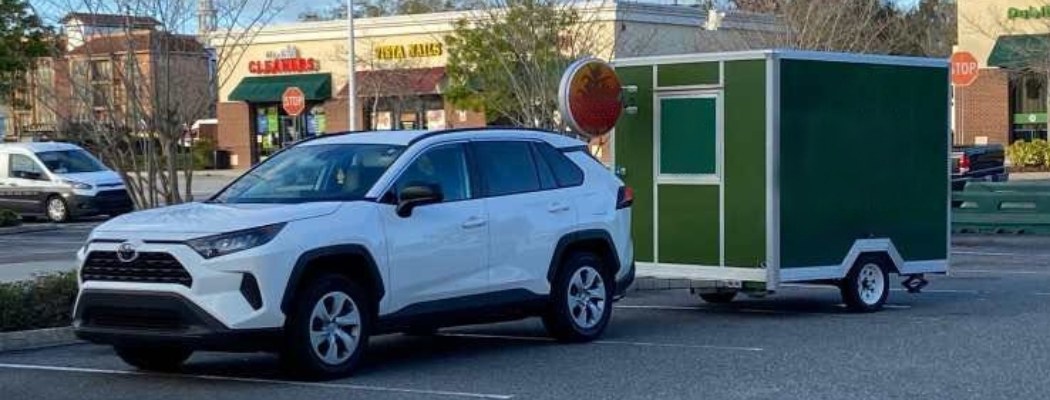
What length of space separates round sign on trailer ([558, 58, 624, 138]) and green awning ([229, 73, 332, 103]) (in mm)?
37636

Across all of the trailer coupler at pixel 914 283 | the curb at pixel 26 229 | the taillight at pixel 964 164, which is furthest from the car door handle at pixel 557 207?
the taillight at pixel 964 164

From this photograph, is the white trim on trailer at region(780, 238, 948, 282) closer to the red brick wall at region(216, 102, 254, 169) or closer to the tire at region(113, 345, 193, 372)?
the tire at region(113, 345, 193, 372)

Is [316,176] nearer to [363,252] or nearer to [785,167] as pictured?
[363,252]

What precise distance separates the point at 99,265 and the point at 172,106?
177 inches

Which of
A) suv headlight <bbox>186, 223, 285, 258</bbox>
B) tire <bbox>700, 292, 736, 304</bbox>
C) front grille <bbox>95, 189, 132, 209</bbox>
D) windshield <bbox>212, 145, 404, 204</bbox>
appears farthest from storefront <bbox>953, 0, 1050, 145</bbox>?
suv headlight <bbox>186, 223, 285, 258</bbox>

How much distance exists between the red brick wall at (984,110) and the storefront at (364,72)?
11.3m

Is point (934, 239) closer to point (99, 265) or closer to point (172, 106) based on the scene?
point (172, 106)

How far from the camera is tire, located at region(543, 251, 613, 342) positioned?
12.5 meters

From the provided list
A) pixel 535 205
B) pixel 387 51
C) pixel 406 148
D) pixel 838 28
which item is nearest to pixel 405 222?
pixel 406 148

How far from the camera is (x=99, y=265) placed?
10.5 metres

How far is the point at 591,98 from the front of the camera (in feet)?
50.4

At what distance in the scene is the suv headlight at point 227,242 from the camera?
10.1 metres

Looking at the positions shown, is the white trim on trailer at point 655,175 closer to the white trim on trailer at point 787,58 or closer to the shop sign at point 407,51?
the white trim on trailer at point 787,58

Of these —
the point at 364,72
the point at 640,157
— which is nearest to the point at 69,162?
the point at 364,72
